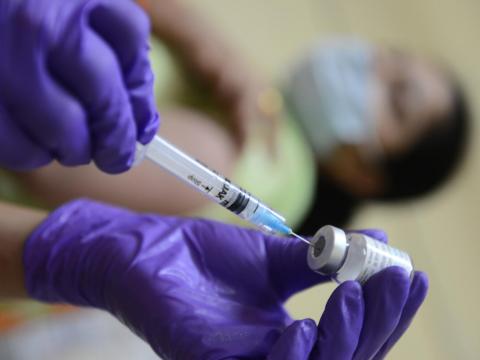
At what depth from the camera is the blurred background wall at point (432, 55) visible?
1.34 meters

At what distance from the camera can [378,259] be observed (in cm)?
60

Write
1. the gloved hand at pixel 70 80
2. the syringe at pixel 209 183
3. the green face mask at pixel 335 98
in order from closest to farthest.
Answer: the gloved hand at pixel 70 80 → the syringe at pixel 209 183 → the green face mask at pixel 335 98

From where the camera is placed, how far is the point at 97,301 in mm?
704

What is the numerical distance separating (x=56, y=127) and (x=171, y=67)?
0.69 meters

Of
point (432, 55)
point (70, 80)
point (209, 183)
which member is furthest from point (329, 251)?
point (432, 55)

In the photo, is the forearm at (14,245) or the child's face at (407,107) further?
the child's face at (407,107)

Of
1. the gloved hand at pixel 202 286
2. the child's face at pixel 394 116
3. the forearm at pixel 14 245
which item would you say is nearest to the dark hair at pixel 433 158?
the child's face at pixel 394 116

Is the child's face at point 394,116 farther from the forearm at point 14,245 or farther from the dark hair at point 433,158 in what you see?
the forearm at point 14,245

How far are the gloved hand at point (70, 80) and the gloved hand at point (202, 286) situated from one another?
0.46 feet

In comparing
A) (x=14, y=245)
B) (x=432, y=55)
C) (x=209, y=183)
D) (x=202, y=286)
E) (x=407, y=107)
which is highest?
(x=432, y=55)

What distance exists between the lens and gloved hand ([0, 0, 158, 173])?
53 centimetres

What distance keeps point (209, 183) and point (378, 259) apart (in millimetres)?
198

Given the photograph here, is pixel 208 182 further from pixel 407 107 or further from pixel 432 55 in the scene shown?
pixel 432 55

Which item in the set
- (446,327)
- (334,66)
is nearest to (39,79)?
(334,66)
